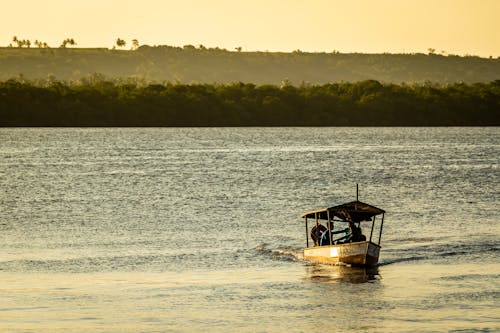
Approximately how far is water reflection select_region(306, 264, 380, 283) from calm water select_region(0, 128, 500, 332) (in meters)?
0.14

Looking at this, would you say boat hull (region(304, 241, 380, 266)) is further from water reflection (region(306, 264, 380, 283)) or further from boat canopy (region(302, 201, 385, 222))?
boat canopy (region(302, 201, 385, 222))

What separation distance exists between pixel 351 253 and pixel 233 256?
704 centimetres

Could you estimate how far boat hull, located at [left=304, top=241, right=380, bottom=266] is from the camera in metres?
53.8

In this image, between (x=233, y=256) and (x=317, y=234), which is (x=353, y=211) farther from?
(x=233, y=256)

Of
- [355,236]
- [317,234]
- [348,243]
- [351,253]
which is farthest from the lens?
[317,234]

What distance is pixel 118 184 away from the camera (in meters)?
113

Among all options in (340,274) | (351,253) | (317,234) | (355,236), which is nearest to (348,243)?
(351,253)

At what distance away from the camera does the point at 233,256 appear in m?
58.3

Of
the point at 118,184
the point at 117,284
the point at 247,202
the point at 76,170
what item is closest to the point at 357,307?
the point at 117,284

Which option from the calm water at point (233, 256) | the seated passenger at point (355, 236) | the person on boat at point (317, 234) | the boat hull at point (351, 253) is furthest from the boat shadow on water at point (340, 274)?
the person on boat at point (317, 234)

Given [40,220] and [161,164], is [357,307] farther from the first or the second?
[161,164]

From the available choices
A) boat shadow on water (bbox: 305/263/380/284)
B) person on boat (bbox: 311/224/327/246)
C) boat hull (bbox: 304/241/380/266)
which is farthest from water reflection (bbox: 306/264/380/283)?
person on boat (bbox: 311/224/327/246)

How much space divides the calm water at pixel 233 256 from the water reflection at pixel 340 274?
0.46 feet

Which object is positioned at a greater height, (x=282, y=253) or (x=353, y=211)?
(x=353, y=211)
